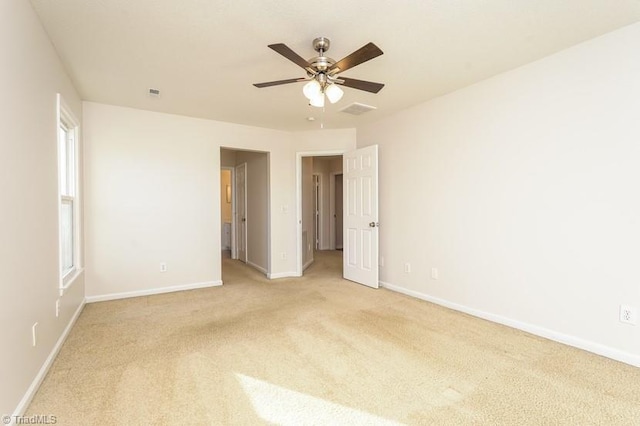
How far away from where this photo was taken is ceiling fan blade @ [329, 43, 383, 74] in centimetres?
181

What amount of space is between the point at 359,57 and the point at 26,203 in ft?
7.24

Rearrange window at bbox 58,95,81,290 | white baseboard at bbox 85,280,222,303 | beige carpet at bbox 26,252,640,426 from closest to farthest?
beige carpet at bbox 26,252,640,426, window at bbox 58,95,81,290, white baseboard at bbox 85,280,222,303

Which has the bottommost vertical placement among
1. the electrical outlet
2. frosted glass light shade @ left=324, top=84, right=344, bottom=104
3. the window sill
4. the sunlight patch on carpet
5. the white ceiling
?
the sunlight patch on carpet

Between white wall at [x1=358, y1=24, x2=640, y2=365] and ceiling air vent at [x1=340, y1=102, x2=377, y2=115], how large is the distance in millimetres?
559

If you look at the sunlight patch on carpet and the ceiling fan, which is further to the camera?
the ceiling fan

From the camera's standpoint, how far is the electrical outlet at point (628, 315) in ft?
7.32

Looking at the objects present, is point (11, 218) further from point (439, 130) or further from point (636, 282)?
point (636, 282)

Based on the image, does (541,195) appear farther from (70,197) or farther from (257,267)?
(70,197)

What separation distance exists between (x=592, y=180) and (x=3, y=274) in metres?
3.84

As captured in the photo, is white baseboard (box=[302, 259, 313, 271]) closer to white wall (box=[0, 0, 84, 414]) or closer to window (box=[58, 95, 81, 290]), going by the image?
window (box=[58, 95, 81, 290])

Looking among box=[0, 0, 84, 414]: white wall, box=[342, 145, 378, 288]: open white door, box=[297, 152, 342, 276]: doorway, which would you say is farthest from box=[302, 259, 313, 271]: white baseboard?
box=[0, 0, 84, 414]: white wall

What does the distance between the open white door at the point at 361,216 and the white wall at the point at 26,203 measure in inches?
133

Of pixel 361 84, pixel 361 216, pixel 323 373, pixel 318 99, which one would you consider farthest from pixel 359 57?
pixel 361 216

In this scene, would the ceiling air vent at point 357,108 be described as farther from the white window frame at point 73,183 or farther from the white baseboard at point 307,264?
the white window frame at point 73,183
